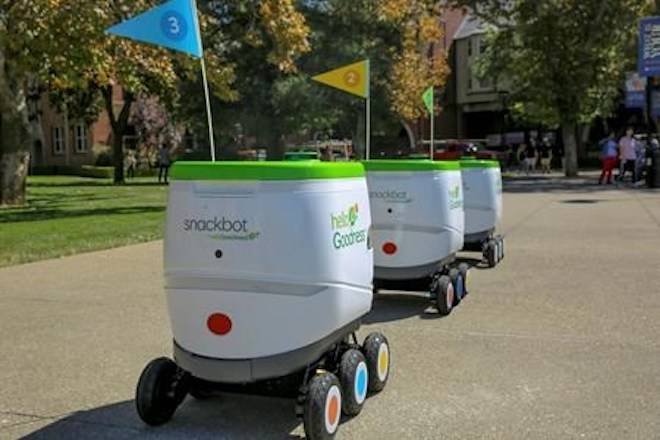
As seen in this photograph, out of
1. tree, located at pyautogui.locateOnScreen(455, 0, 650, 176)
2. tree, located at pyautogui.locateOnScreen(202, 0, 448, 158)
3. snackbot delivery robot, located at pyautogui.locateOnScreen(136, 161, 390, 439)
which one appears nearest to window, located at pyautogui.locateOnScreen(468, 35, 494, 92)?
tree, located at pyautogui.locateOnScreen(202, 0, 448, 158)

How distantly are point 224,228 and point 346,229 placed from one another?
0.68 metres

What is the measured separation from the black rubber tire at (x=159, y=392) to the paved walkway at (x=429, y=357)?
0.29 feet

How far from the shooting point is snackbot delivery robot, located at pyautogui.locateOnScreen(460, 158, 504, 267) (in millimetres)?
10023

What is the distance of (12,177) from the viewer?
19734 mm

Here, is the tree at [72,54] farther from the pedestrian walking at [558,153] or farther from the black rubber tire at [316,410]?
the pedestrian walking at [558,153]

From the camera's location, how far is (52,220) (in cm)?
1595

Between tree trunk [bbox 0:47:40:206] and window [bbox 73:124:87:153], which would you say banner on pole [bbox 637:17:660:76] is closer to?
tree trunk [bbox 0:47:40:206]

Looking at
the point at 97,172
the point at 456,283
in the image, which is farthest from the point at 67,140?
the point at 456,283

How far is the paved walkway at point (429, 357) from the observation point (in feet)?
15.3

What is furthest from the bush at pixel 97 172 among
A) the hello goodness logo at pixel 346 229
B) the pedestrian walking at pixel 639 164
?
the hello goodness logo at pixel 346 229

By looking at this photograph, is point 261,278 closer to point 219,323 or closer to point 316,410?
point 219,323

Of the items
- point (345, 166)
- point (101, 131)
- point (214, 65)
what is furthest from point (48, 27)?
point (101, 131)

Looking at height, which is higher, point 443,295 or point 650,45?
point 650,45

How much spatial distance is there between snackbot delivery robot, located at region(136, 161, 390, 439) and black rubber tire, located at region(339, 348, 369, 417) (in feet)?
0.04
